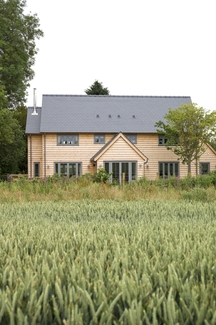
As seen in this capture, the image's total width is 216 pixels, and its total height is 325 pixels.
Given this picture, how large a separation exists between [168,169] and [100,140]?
23.2 ft

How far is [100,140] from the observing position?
140 feet

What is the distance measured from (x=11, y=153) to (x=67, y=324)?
48.7m

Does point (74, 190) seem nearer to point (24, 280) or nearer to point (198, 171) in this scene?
point (24, 280)

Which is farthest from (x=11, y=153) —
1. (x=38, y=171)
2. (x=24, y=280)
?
(x=24, y=280)

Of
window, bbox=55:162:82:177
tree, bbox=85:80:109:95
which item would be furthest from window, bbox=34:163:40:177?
tree, bbox=85:80:109:95

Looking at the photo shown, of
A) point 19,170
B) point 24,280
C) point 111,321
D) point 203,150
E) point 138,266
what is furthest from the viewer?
point 19,170

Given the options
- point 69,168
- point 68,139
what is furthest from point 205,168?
point 68,139

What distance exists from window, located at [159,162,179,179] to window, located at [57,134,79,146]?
8.40 metres

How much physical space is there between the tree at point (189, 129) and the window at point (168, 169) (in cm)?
211

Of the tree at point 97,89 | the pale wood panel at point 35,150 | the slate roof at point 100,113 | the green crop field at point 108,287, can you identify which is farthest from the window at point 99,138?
the green crop field at point 108,287

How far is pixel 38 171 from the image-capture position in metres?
42.9

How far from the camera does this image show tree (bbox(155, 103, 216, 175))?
39.5 metres

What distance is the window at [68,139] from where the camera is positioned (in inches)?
1651

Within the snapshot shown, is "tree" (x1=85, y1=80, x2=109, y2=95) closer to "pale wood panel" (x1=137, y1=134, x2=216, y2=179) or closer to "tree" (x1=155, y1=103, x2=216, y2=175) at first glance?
"pale wood panel" (x1=137, y1=134, x2=216, y2=179)
